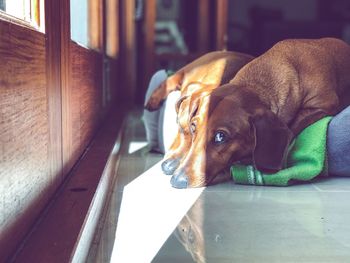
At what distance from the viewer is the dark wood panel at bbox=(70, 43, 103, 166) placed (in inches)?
66.3

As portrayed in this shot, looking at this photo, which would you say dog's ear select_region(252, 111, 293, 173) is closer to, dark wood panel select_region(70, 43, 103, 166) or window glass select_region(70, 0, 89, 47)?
dark wood panel select_region(70, 43, 103, 166)

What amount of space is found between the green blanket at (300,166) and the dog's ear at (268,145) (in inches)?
1.3

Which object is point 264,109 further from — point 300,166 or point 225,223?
point 225,223

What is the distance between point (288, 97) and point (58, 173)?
1.00m

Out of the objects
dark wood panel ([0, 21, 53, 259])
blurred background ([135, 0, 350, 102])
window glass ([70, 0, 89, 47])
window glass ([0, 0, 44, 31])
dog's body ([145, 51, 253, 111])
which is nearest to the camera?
dark wood panel ([0, 21, 53, 259])

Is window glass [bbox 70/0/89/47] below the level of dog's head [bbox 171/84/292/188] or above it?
above

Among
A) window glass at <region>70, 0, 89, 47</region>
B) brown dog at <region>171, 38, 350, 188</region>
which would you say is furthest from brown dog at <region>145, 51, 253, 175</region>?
window glass at <region>70, 0, 89, 47</region>

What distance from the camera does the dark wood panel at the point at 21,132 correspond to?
0.86m

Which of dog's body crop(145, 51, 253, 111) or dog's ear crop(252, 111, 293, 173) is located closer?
dog's ear crop(252, 111, 293, 173)

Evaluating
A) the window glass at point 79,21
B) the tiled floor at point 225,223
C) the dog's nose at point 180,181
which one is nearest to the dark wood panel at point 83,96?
the window glass at point 79,21

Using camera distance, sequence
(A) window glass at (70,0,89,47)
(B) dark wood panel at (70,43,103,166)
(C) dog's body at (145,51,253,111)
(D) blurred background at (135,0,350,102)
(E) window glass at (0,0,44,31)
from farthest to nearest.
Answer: (D) blurred background at (135,0,350,102), (C) dog's body at (145,51,253,111), (A) window glass at (70,0,89,47), (B) dark wood panel at (70,43,103,166), (E) window glass at (0,0,44,31)

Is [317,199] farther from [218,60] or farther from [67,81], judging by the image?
[218,60]

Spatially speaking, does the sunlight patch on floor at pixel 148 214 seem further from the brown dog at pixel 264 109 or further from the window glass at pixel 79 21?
the window glass at pixel 79 21

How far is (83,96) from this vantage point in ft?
6.40
